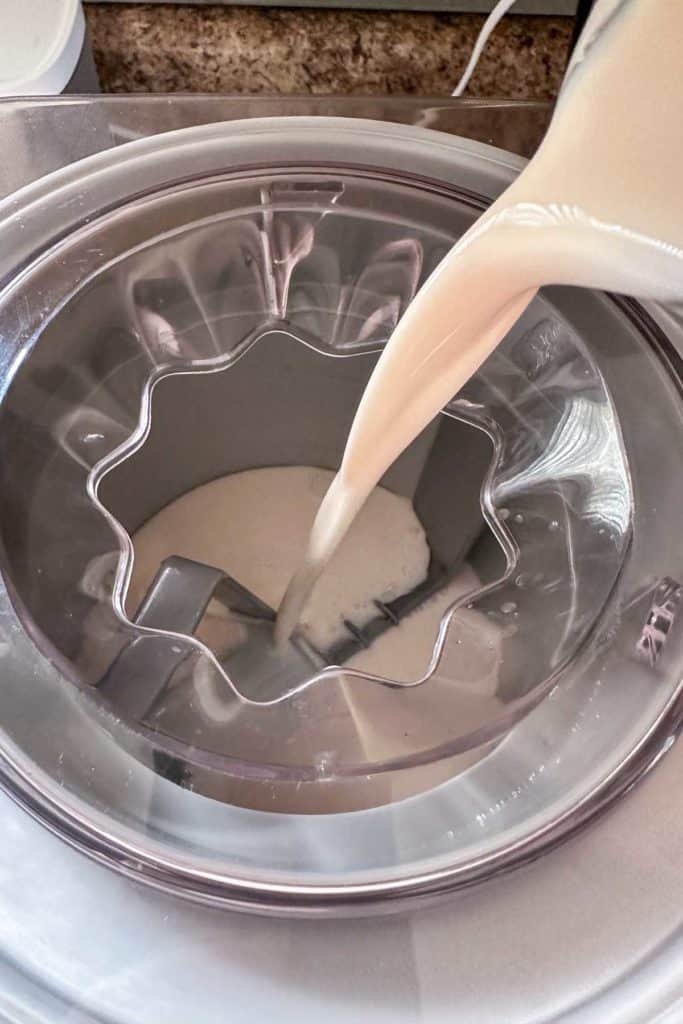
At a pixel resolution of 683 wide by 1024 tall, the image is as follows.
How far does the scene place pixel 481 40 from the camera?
626 mm

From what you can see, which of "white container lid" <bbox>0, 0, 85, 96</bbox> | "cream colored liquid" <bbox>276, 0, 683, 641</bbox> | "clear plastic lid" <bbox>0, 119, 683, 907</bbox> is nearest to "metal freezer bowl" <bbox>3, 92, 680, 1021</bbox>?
"clear plastic lid" <bbox>0, 119, 683, 907</bbox>

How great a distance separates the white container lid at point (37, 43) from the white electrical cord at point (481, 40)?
0.26 metres

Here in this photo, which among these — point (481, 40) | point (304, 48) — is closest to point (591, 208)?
point (481, 40)

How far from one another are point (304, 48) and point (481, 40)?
14cm

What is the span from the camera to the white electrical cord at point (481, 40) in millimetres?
604

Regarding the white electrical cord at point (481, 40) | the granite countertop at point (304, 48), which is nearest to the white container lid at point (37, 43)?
the granite countertop at point (304, 48)

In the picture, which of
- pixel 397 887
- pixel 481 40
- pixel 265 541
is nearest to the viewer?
pixel 397 887

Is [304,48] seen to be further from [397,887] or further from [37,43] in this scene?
[397,887]

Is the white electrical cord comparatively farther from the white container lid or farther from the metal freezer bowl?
the metal freezer bowl

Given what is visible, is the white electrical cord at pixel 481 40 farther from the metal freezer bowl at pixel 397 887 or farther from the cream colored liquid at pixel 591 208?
the metal freezer bowl at pixel 397 887

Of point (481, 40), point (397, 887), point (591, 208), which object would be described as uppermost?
point (481, 40)

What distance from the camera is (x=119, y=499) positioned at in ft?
2.21

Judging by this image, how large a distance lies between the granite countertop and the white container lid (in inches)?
2.7

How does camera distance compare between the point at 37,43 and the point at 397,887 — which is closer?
the point at 397,887
